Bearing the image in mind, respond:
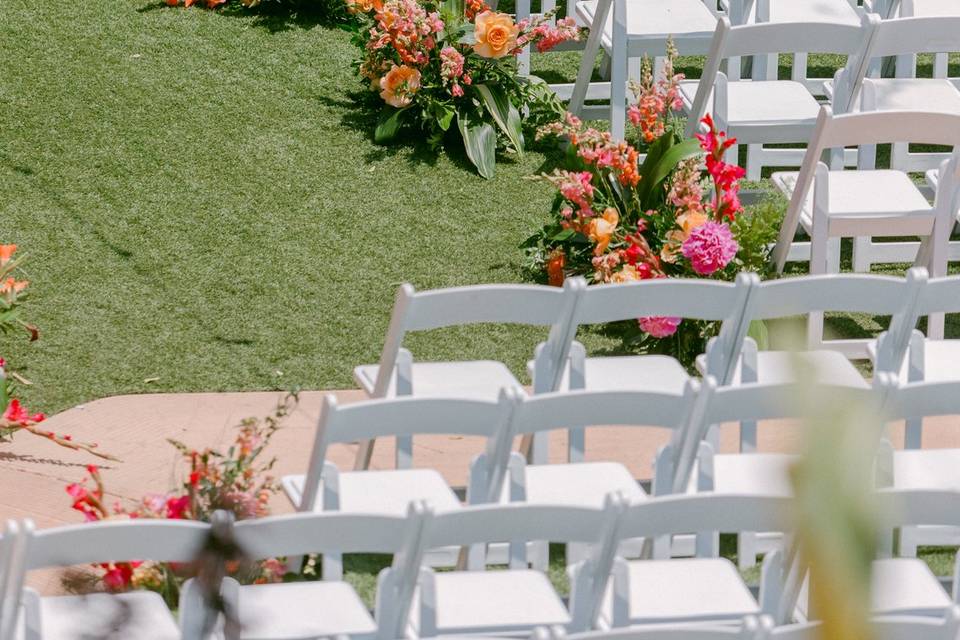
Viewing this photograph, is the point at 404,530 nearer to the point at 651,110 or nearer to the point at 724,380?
the point at 724,380

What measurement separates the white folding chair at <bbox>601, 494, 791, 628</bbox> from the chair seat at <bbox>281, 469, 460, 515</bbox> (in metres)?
0.53

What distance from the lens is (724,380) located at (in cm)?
388

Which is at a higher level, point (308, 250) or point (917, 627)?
point (917, 627)

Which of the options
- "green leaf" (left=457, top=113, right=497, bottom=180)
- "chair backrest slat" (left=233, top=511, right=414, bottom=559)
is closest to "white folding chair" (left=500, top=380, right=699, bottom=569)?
"chair backrest slat" (left=233, top=511, right=414, bottom=559)

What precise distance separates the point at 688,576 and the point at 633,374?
1.01 meters

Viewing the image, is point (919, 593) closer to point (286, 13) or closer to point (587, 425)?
point (587, 425)

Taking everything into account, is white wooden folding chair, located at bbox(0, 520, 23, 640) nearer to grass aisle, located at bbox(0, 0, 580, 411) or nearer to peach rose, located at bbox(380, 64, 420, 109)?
grass aisle, located at bbox(0, 0, 580, 411)

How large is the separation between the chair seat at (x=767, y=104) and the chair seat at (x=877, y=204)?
41 cm

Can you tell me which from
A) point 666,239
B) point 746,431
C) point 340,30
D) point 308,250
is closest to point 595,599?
point 746,431

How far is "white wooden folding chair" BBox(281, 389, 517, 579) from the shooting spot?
3.09 meters

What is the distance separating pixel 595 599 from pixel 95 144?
4.51 m

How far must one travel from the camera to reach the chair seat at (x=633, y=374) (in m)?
4.04

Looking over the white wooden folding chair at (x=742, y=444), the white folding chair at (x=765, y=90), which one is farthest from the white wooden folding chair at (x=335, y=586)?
the white folding chair at (x=765, y=90)

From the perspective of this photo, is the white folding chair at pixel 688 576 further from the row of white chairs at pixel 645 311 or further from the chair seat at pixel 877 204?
the chair seat at pixel 877 204
